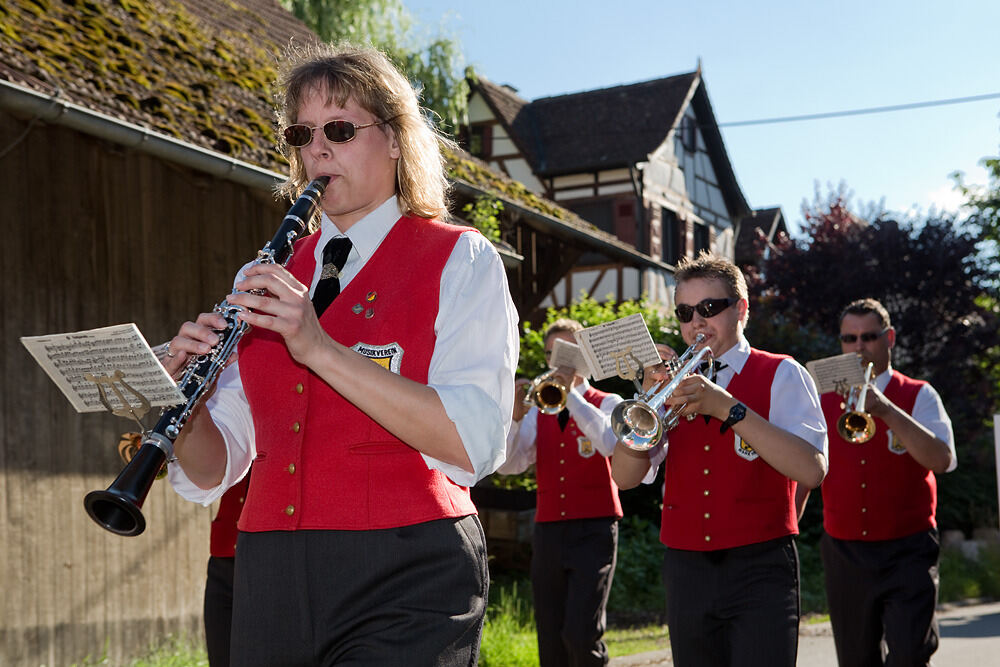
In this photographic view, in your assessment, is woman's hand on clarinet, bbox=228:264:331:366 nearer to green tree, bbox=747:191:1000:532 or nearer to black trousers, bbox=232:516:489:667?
black trousers, bbox=232:516:489:667

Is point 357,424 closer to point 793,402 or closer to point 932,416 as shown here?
point 793,402

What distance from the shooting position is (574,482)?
7305 mm

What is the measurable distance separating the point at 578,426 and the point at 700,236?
22.1m

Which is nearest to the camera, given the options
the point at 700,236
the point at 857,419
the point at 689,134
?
the point at 857,419

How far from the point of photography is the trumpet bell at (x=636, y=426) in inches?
174

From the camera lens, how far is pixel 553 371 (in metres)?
7.21

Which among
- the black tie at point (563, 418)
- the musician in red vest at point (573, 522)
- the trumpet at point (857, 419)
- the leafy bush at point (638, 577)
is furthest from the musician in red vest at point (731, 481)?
the leafy bush at point (638, 577)

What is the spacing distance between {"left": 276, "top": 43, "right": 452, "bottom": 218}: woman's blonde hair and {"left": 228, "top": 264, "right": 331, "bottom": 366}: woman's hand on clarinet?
573 mm

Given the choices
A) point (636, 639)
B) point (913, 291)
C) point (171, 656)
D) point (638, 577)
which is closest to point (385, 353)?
point (171, 656)

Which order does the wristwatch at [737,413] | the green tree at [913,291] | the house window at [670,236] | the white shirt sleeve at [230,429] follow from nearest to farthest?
the white shirt sleeve at [230,429] → the wristwatch at [737,413] → the green tree at [913,291] → the house window at [670,236]

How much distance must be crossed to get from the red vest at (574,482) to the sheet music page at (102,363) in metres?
5.08

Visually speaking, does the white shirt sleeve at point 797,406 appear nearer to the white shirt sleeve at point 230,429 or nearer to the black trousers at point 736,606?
the black trousers at point 736,606

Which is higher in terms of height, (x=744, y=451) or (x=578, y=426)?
(x=578, y=426)

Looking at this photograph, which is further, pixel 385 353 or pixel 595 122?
pixel 595 122
